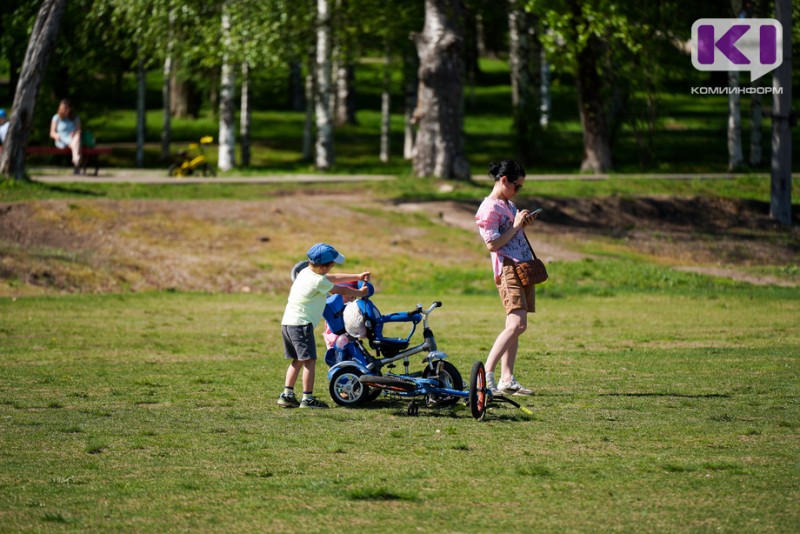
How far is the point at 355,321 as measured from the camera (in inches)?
426

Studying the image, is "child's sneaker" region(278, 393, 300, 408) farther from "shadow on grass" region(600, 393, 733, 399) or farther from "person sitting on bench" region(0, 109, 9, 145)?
"person sitting on bench" region(0, 109, 9, 145)

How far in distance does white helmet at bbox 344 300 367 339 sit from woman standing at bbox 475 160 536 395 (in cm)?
127

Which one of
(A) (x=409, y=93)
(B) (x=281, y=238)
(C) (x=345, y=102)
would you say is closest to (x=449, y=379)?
(B) (x=281, y=238)

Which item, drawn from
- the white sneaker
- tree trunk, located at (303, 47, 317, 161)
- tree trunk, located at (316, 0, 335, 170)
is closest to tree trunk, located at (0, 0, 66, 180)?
tree trunk, located at (316, 0, 335, 170)

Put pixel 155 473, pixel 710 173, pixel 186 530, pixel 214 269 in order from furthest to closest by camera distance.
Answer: pixel 710 173, pixel 214 269, pixel 155 473, pixel 186 530

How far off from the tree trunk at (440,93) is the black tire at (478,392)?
71.8ft

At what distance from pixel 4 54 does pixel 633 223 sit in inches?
843

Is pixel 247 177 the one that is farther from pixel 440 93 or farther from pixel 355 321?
pixel 355 321

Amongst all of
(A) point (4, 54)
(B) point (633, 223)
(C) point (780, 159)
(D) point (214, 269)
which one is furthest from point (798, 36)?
(A) point (4, 54)

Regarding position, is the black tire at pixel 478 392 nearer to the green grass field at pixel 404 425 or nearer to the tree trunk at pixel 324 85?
the green grass field at pixel 404 425

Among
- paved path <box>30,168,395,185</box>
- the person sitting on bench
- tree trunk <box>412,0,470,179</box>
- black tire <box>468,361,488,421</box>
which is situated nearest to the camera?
black tire <box>468,361,488,421</box>

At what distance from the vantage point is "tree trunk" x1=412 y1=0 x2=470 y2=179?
31.1 metres

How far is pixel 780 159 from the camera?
29375 mm

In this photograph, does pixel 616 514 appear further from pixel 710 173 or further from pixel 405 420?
pixel 710 173
